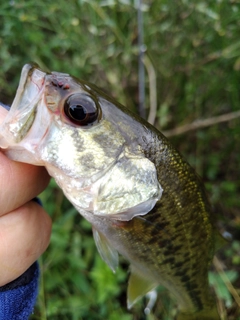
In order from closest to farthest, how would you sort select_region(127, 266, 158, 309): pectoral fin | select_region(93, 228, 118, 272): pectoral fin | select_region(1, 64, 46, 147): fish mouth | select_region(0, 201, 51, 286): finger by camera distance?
select_region(1, 64, 46, 147): fish mouth → select_region(0, 201, 51, 286): finger → select_region(93, 228, 118, 272): pectoral fin → select_region(127, 266, 158, 309): pectoral fin

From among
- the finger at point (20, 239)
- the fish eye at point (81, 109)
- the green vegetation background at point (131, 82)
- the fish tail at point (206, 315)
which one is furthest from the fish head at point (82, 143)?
the green vegetation background at point (131, 82)

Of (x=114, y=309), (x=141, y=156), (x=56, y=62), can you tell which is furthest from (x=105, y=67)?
(x=114, y=309)

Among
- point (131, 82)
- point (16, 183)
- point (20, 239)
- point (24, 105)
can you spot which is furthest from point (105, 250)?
point (131, 82)

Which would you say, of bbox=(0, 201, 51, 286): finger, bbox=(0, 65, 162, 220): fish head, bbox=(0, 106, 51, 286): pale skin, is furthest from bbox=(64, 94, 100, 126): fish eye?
bbox=(0, 201, 51, 286): finger

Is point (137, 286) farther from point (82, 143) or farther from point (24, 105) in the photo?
point (24, 105)

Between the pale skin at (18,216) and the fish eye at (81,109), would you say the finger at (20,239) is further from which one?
the fish eye at (81,109)

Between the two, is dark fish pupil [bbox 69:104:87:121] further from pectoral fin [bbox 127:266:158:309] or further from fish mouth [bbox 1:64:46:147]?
pectoral fin [bbox 127:266:158:309]

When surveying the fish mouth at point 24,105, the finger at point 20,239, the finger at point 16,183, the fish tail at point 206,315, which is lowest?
the fish tail at point 206,315
